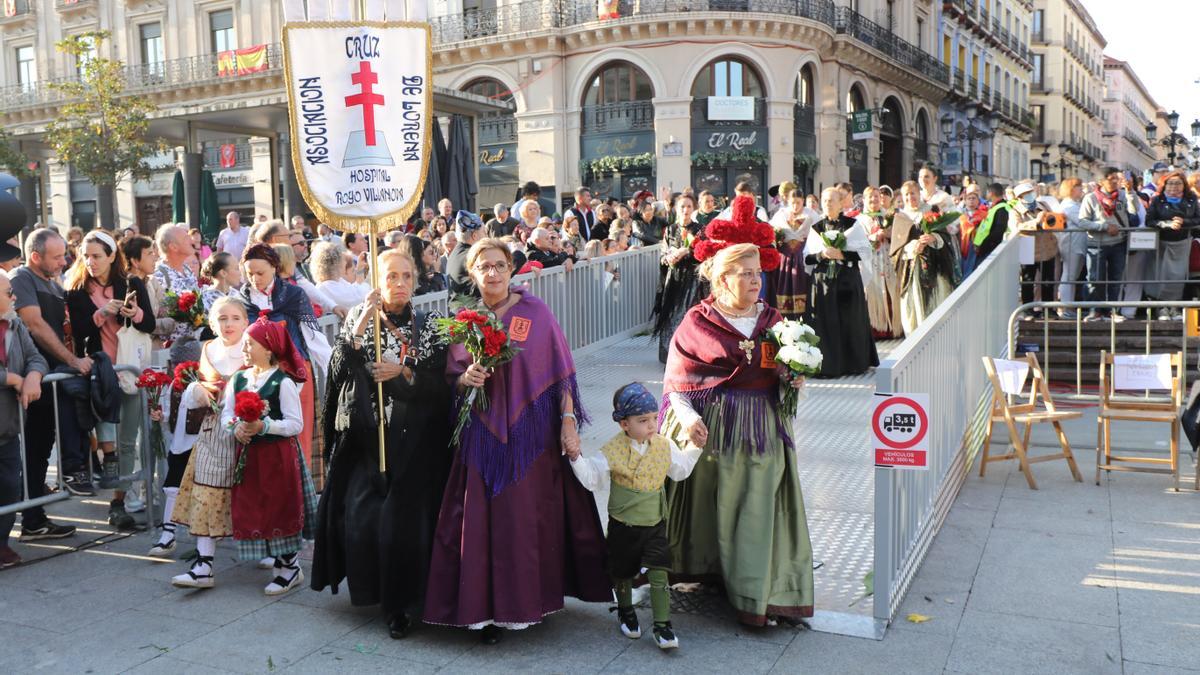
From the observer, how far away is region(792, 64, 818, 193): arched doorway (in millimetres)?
30703

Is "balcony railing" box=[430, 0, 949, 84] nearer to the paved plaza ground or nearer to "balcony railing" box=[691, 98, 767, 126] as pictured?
"balcony railing" box=[691, 98, 767, 126]

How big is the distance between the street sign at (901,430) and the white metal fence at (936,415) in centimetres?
6

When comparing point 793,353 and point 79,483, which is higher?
point 793,353

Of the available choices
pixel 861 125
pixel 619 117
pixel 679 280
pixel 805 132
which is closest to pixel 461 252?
pixel 679 280

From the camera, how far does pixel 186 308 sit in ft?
21.8

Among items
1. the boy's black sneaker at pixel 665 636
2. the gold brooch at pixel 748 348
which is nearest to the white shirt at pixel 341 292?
the gold brooch at pixel 748 348

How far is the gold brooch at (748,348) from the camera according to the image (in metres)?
4.66

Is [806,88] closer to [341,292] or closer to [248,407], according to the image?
[341,292]

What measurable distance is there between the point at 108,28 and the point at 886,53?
2820 cm

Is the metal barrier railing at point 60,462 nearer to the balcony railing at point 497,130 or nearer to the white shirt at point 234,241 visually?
the white shirt at point 234,241

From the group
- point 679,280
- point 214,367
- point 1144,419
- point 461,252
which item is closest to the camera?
point 214,367

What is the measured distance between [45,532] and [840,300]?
7473 millimetres

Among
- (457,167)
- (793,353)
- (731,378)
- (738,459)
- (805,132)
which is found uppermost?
(805,132)

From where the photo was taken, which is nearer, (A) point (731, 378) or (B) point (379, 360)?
(B) point (379, 360)
